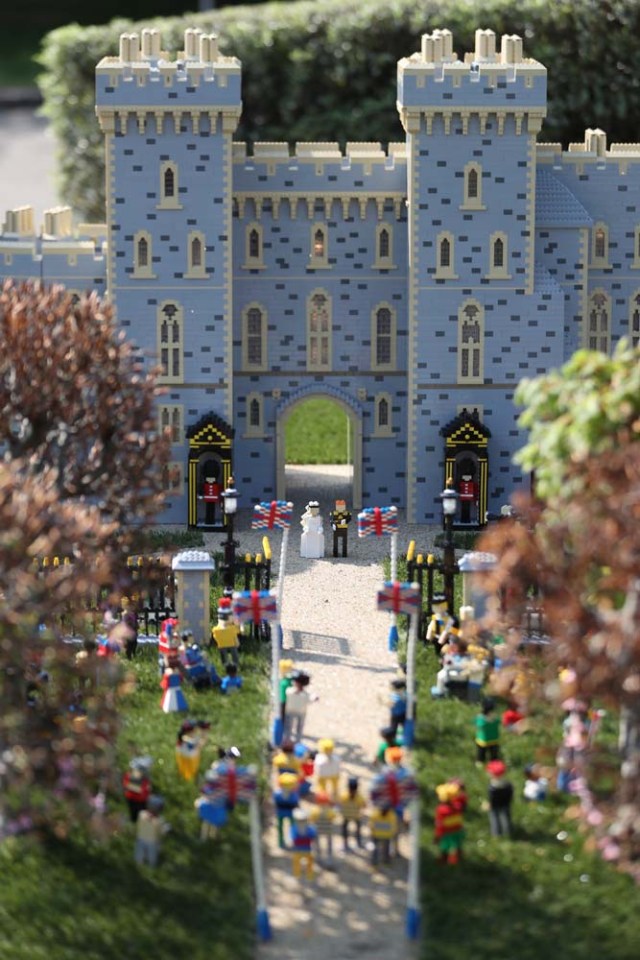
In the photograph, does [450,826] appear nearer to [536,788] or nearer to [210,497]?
[536,788]

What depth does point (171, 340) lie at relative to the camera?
2739 inches

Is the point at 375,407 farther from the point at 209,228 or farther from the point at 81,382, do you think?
the point at 81,382

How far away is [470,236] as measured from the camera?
69188 mm

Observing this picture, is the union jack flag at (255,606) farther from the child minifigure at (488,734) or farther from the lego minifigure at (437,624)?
the child minifigure at (488,734)

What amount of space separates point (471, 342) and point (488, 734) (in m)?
22.5

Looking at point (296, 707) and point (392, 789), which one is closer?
point (392, 789)

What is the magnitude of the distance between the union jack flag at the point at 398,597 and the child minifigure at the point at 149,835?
11.1m

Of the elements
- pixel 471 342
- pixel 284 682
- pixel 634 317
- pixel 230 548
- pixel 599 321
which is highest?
pixel 634 317

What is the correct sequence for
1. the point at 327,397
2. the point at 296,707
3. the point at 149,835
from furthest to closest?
the point at 327,397 → the point at 296,707 → the point at 149,835

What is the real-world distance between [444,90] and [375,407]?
9.71 metres

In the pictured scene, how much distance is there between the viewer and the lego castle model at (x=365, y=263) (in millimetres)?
68688

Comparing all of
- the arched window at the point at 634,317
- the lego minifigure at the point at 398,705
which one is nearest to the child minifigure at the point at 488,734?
the lego minifigure at the point at 398,705

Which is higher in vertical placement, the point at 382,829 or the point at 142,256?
the point at 142,256

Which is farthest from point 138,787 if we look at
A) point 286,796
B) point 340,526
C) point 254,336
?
point 254,336
